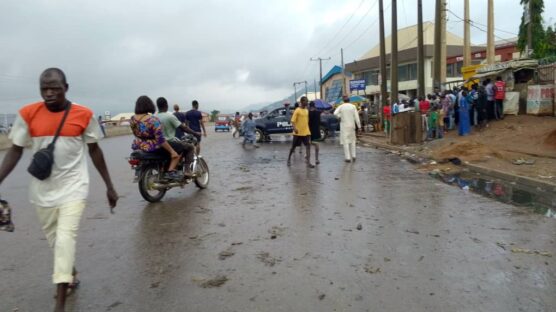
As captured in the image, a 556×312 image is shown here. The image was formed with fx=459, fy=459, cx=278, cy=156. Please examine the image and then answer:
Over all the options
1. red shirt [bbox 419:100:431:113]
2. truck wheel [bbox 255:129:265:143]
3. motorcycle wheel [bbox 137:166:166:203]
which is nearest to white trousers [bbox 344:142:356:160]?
red shirt [bbox 419:100:431:113]

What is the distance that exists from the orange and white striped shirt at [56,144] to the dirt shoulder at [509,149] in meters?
8.20

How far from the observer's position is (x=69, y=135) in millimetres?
3496

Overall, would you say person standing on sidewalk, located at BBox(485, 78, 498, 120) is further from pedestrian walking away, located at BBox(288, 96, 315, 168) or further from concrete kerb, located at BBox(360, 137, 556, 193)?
pedestrian walking away, located at BBox(288, 96, 315, 168)

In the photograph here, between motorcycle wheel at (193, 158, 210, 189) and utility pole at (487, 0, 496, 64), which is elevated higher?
utility pole at (487, 0, 496, 64)

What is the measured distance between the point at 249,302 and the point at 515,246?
10.1ft

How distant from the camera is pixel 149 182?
7.64 metres

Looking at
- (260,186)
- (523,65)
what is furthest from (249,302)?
(523,65)

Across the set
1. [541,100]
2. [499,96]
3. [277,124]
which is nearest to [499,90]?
[499,96]

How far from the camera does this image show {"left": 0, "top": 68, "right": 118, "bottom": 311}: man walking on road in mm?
3430

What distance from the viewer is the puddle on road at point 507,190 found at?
7.07 metres

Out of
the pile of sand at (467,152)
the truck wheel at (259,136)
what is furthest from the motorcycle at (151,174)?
the truck wheel at (259,136)

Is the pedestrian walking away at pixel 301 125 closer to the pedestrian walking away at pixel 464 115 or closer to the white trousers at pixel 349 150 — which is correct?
the white trousers at pixel 349 150

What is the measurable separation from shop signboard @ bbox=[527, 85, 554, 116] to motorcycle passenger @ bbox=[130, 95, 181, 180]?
1462cm

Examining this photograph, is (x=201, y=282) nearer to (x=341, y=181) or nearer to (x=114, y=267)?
(x=114, y=267)
